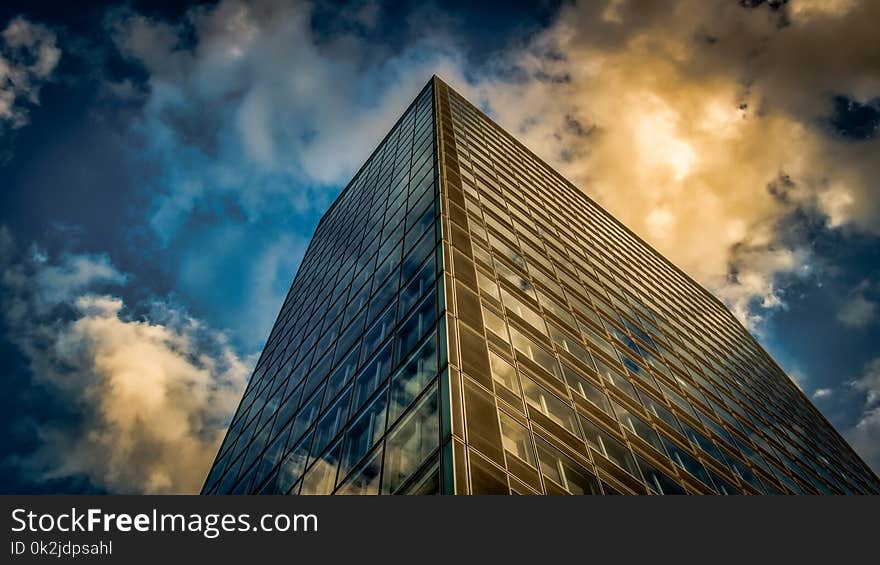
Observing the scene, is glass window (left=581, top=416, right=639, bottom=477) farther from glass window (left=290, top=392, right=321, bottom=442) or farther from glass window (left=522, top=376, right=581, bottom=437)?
glass window (left=290, top=392, right=321, bottom=442)

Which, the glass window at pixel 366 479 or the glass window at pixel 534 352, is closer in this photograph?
the glass window at pixel 366 479

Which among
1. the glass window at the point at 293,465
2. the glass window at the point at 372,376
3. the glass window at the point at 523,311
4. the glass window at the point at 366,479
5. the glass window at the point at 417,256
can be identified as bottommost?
the glass window at the point at 366,479

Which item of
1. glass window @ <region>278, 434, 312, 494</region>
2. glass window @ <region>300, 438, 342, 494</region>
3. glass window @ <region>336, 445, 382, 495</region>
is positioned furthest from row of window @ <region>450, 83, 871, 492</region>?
glass window @ <region>278, 434, 312, 494</region>

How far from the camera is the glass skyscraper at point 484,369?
602 inches

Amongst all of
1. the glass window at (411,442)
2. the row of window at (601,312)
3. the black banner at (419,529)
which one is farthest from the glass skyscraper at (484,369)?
the black banner at (419,529)

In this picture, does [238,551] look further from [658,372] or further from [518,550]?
[658,372]

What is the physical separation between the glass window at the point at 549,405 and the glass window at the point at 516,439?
1.46 meters

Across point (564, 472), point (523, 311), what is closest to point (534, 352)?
point (523, 311)

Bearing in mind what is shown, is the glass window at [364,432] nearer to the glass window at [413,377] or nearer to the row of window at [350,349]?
the row of window at [350,349]

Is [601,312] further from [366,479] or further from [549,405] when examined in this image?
[366,479]

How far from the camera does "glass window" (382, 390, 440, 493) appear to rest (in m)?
13.7

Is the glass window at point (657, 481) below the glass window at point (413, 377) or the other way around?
below

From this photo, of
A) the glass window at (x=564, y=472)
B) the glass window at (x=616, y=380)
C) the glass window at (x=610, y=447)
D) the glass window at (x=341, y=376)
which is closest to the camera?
the glass window at (x=564, y=472)

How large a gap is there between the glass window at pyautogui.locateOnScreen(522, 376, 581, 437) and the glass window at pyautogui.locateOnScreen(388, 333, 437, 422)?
3.11 metres
